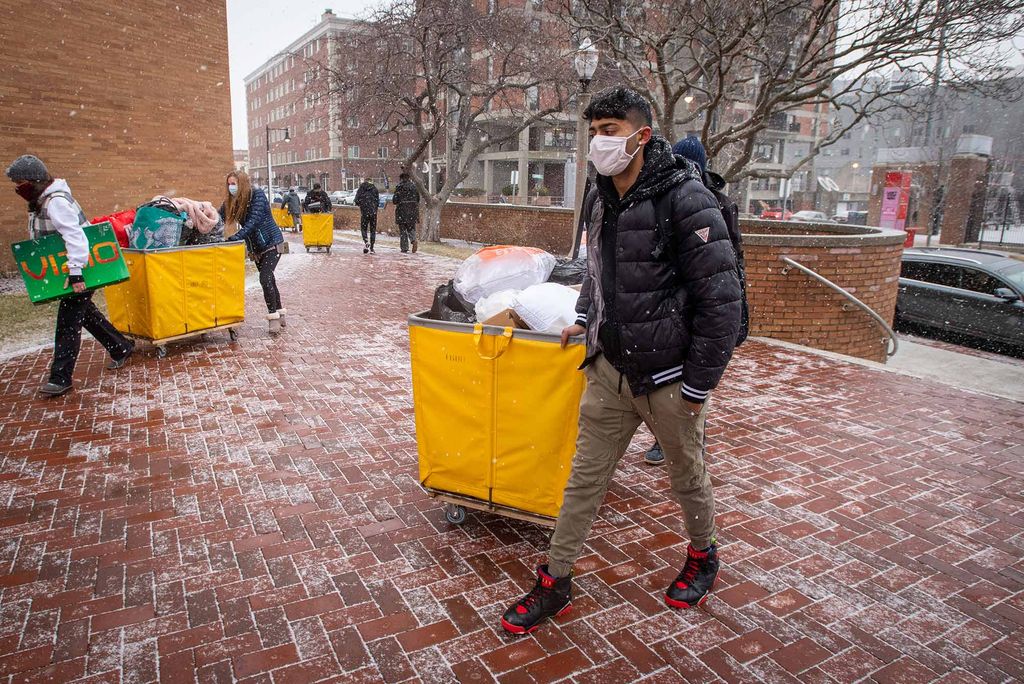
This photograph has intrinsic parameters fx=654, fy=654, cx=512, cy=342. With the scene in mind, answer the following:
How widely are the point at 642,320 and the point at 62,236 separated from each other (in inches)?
206

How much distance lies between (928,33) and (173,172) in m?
13.8

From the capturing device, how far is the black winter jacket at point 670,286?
2436 millimetres

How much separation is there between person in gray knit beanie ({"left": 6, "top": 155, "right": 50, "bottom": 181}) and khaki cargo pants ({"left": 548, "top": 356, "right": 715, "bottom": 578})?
4954 millimetres

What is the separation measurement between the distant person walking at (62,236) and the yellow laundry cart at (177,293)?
0.79 metres

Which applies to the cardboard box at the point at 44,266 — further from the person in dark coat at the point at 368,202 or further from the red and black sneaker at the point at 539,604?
the person in dark coat at the point at 368,202

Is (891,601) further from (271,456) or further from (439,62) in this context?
(439,62)

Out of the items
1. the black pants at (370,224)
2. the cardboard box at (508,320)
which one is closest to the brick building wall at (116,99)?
the black pants at (370,224)

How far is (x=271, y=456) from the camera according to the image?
4457 millimetres

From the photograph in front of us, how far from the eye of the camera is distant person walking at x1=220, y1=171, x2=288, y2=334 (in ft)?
24.2

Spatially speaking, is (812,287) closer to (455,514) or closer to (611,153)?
(455,514)

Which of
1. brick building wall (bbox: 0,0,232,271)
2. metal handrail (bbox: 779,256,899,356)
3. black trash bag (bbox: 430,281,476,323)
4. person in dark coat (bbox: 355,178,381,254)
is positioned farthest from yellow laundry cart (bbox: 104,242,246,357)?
person in dark coat (bbox: 355,178,381,254)

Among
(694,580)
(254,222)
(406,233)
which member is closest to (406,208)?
(406,233)

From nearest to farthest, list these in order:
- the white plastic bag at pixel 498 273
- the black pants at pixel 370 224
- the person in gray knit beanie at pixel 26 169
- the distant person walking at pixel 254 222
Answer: the white plastic bag at pixel 498 273 < the person in gray knit beanie at pixel 26 169 < the distant person walking at pixel 254 222 < the black pants at pixel 370 224

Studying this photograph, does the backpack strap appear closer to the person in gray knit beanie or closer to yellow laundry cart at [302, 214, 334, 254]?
the person in gray knit beanie
